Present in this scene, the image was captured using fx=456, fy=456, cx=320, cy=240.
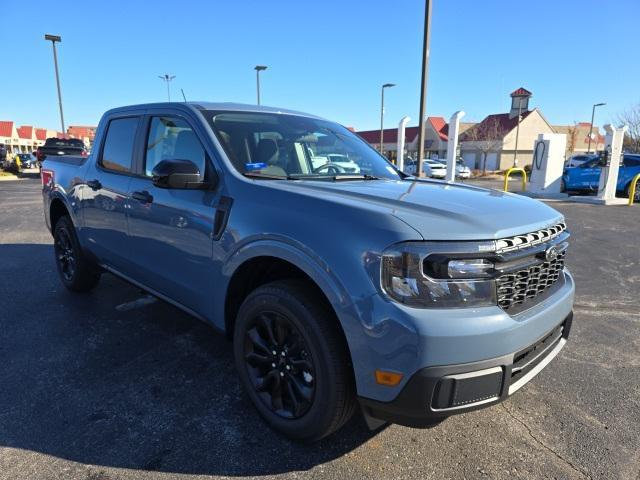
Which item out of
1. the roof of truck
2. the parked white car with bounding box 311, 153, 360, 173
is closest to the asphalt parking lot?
the parked white car with bounding box 311, 153, 360, 173

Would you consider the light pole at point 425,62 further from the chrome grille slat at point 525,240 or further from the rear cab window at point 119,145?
the chrome grille slat at point 525,240

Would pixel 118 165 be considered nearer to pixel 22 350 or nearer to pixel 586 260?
pixel 22 350

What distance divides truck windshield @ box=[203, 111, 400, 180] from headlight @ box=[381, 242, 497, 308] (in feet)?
4.02

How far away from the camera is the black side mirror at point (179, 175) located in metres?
2.68

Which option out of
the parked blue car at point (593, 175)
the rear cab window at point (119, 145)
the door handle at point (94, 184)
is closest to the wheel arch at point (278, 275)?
the rear cab window at point (119, 145)

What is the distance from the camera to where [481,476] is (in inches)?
88.7

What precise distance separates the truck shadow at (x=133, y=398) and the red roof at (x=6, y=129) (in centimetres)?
8307

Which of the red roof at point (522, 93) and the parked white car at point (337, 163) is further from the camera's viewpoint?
the red roof at point (522, 93)

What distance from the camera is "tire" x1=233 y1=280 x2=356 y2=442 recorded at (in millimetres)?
2156

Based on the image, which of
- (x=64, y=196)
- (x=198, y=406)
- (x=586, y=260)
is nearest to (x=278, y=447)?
(x=198, y=406)

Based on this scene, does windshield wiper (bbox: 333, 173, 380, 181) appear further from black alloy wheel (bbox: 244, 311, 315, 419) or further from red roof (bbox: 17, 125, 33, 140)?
red roof (bbox: 17, 125, 33, 140)

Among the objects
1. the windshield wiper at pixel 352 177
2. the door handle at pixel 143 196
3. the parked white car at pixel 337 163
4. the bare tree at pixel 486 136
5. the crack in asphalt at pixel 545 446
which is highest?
the bare tree at pixel 486 136

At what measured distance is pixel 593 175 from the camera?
17.5m

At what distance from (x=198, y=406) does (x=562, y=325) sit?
2.21 meters
